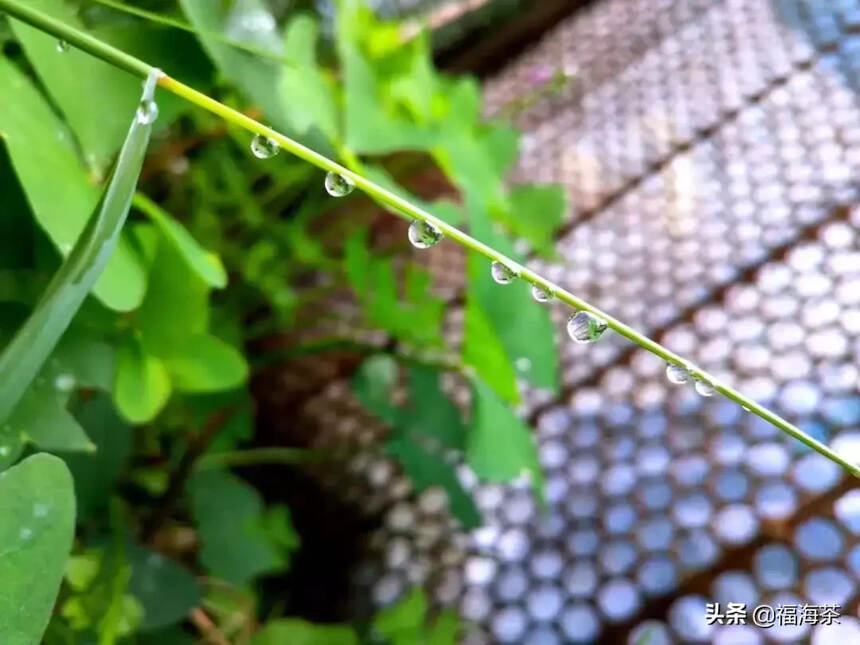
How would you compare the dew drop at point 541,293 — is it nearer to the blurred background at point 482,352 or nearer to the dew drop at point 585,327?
the dew drop at point 585,327

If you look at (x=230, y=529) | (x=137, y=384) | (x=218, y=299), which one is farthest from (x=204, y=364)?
(x=218, y=299)

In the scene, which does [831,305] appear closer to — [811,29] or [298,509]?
[811,29]

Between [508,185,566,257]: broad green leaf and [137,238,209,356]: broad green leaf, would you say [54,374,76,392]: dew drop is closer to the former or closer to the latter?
[137,238,209,356]: broad green leaf

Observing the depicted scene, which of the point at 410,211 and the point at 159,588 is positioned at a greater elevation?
the point at 410,211

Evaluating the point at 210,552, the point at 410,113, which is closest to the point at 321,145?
the point at 410,113

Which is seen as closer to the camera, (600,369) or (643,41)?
(600,369)

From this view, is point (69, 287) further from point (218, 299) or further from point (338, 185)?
point (218, 299)
